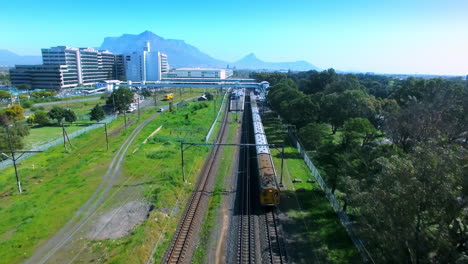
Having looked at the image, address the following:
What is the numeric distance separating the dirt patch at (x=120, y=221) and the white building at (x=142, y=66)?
173113mm

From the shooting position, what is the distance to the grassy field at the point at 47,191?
19995 millimetres

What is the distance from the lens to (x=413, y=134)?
32.7m

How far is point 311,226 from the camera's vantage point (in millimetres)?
21938

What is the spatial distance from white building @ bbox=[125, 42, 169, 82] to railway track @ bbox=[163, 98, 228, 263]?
16710 centimetres

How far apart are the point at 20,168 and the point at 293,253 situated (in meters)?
32.7

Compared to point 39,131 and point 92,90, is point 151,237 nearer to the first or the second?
point 39,131

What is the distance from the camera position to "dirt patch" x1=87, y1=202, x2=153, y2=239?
806 inches

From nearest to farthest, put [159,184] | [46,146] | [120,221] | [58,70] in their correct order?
[120,221] → [159,184] → [46,146] → [58,70]

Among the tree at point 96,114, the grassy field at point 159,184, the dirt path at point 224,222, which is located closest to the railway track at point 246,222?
the dirt path at point 224,222

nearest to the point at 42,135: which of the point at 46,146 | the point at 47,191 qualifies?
the point at 46,146

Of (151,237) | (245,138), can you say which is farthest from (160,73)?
(151,237)

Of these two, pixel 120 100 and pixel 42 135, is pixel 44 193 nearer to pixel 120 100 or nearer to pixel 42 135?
pixel 42 135

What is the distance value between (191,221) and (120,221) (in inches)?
207

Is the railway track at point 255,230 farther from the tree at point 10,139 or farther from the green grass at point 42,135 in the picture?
the green grass at point 42,135
